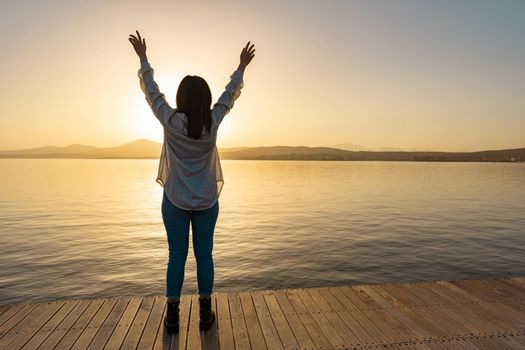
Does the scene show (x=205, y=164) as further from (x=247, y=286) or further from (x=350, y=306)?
(x=247, y=286)

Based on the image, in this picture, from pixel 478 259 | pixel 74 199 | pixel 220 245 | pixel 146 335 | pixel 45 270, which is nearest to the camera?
pixel 146 335

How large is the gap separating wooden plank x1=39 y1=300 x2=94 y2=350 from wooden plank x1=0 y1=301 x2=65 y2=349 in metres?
0.24

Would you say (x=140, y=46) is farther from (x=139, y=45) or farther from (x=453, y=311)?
(x=453, y=311)

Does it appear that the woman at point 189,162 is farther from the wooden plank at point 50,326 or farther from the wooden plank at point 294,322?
the wooden plank at point 50,326

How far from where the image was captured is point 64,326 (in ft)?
15.0

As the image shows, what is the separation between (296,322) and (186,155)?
103 inches

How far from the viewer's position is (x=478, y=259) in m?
13.3

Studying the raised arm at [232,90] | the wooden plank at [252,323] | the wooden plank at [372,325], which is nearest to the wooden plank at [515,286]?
the wooden plank at [372,325]

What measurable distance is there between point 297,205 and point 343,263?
15.6 m

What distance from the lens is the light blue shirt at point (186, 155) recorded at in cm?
386

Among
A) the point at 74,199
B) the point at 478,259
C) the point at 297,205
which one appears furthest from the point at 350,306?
the point at 74,199

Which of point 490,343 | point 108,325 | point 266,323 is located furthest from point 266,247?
point 490,343

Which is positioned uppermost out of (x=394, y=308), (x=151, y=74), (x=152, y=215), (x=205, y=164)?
(x=151, y=74)

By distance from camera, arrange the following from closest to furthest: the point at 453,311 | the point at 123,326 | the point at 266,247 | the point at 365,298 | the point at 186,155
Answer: the point at 186,155 → the point at 123,326 → the point at 453,311 → the point at 365,298 → the point at 266,247
